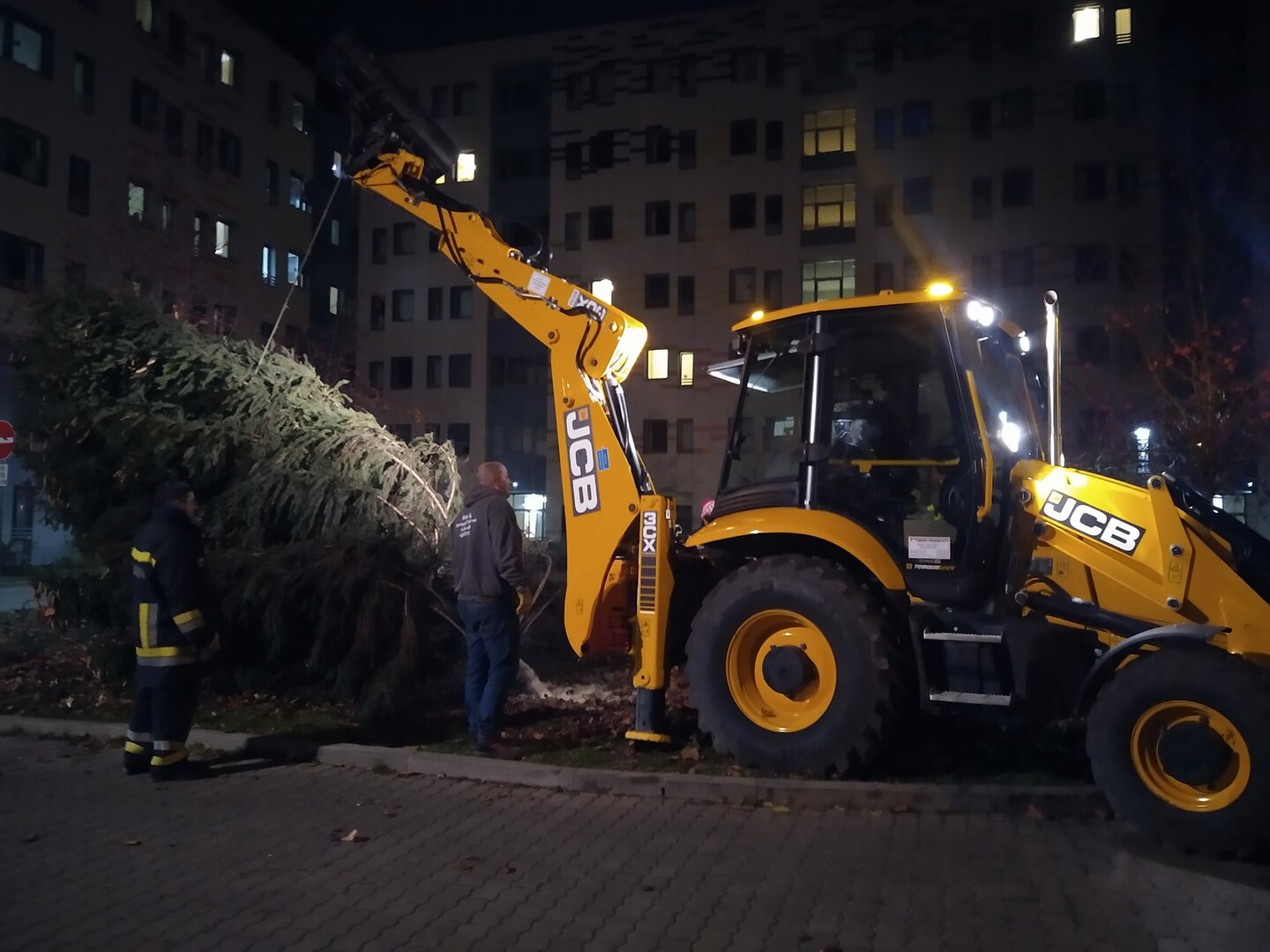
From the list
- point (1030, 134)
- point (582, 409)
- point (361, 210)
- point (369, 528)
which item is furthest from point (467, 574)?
point (361, 210)

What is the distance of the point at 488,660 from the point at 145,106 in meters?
32.9

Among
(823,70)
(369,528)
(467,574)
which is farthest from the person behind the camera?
(823,70)

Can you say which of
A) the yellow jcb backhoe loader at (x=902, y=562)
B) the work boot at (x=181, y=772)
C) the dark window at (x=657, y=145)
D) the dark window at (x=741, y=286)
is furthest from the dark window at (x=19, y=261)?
the work boot at (x=181, y=772)

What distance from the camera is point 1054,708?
6.26 meters

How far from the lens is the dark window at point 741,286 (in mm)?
40625

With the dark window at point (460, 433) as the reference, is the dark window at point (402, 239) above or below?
above

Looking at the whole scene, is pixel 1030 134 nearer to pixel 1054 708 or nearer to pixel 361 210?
pixel 361 210

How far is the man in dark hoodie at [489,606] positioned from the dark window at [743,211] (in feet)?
113

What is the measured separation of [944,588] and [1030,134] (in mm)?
34898

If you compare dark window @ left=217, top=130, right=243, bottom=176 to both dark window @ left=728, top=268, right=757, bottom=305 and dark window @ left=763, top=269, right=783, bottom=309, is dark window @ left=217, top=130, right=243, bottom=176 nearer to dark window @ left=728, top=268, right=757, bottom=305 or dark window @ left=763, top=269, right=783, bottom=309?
dark window @ left=728, top=268, right=757, bottom=305

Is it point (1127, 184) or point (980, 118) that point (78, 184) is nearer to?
point (980, 118)

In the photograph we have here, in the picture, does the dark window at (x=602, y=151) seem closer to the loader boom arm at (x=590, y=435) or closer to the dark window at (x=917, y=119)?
the dark window at (x=917, y=119)

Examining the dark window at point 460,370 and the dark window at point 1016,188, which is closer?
the dark window at point 1016,188

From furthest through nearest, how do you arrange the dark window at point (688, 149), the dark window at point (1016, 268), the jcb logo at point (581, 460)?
1. the dark window at point (688, 149)
2. the dark window at point (1016, 268)
3. the jcb logo at point (581, 460)
